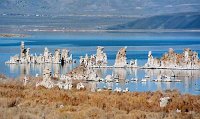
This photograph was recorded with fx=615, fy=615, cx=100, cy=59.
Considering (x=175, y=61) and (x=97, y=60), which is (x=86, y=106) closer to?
(x=175, y=61)

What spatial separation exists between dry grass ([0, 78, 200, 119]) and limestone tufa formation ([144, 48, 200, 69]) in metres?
50.2

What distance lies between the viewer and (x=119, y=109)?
61.6 feet

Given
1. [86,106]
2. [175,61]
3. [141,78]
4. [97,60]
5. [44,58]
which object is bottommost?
[86,106]

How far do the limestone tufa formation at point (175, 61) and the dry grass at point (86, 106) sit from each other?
5016 centimetres

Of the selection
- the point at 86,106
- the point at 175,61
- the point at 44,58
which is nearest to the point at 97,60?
the point at 44,58

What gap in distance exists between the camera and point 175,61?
246ft

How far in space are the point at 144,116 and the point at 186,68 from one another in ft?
188

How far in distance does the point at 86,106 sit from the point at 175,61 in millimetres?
56724

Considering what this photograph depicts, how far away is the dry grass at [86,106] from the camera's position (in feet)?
54.4

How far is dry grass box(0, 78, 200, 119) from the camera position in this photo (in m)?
16.6

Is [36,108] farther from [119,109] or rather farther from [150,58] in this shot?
[150,58]

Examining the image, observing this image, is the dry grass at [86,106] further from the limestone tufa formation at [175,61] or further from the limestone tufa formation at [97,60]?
the limestone tufa formation at [97,60]

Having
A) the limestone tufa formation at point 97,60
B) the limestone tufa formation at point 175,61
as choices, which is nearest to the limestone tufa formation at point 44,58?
the limestone tufa formation at point 97,60

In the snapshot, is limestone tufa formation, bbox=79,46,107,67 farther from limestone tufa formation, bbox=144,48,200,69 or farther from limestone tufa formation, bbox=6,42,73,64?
limestone tufa formation, bbox=144,48,200,69
